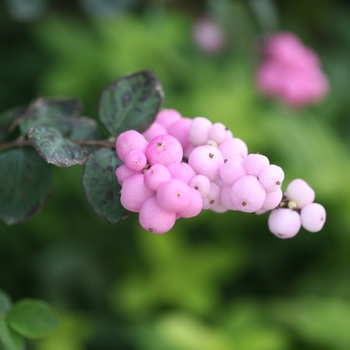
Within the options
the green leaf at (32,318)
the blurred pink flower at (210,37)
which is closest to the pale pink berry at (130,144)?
the green leaf at (32,318)

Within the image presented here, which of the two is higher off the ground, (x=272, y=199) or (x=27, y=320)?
(x=272, y=199)

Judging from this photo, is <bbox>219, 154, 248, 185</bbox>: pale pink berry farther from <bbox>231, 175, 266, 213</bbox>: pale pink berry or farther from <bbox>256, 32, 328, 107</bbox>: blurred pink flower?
<bbox>256, 32, 328, 107</bbox>: blurred pink flower

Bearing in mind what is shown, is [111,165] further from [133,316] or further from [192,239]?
[192,239]

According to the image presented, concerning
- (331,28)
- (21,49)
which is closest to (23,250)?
(21,49)

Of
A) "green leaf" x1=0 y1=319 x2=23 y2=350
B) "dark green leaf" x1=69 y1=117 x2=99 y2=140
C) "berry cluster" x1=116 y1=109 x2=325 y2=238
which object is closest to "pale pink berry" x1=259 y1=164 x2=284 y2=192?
"berry cluster" x1=116 y1=109 x2=325 y2=238

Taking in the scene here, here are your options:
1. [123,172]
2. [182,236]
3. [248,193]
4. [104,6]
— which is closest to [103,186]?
[123,172]

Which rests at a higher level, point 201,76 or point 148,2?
point 148,2

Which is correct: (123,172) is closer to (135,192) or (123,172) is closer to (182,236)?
(135,192)

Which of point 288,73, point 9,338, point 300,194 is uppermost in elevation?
point 288,73
